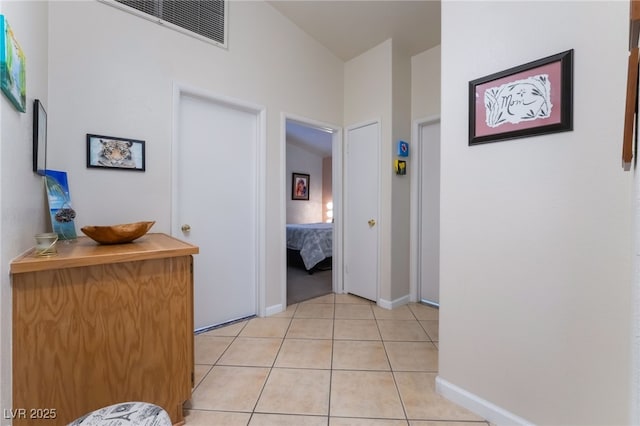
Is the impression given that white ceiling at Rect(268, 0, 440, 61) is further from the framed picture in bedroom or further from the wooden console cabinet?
the framed picture in bedroom

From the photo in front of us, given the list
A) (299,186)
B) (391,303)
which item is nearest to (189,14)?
(391,303)

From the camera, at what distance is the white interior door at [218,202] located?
90.9 inches

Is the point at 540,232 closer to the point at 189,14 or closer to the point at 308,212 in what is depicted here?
the point at 189,14

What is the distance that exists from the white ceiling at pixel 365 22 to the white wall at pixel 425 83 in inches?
3.7

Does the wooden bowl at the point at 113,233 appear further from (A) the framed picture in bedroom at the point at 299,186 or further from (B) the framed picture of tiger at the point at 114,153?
(A) the framed picture in bedroom at the point at 299,186

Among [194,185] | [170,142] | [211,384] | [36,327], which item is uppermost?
[170,142]

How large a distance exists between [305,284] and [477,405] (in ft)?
8.51

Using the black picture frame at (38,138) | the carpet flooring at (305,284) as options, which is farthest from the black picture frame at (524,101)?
the carpet flooring at (305,284)

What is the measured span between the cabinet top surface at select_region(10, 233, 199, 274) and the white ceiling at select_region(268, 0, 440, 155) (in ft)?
8.42

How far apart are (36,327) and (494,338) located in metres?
1.99

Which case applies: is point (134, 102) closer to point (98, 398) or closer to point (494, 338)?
point (98, 398)

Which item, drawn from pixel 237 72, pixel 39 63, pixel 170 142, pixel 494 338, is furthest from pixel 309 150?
pixel 494 338

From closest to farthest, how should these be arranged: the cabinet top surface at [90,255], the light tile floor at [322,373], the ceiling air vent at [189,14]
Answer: the cabinet top surface at [90,255]
the light tile floor at [322,373]
the ceiling air vent at [189,14]

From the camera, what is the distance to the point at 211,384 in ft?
5.56
